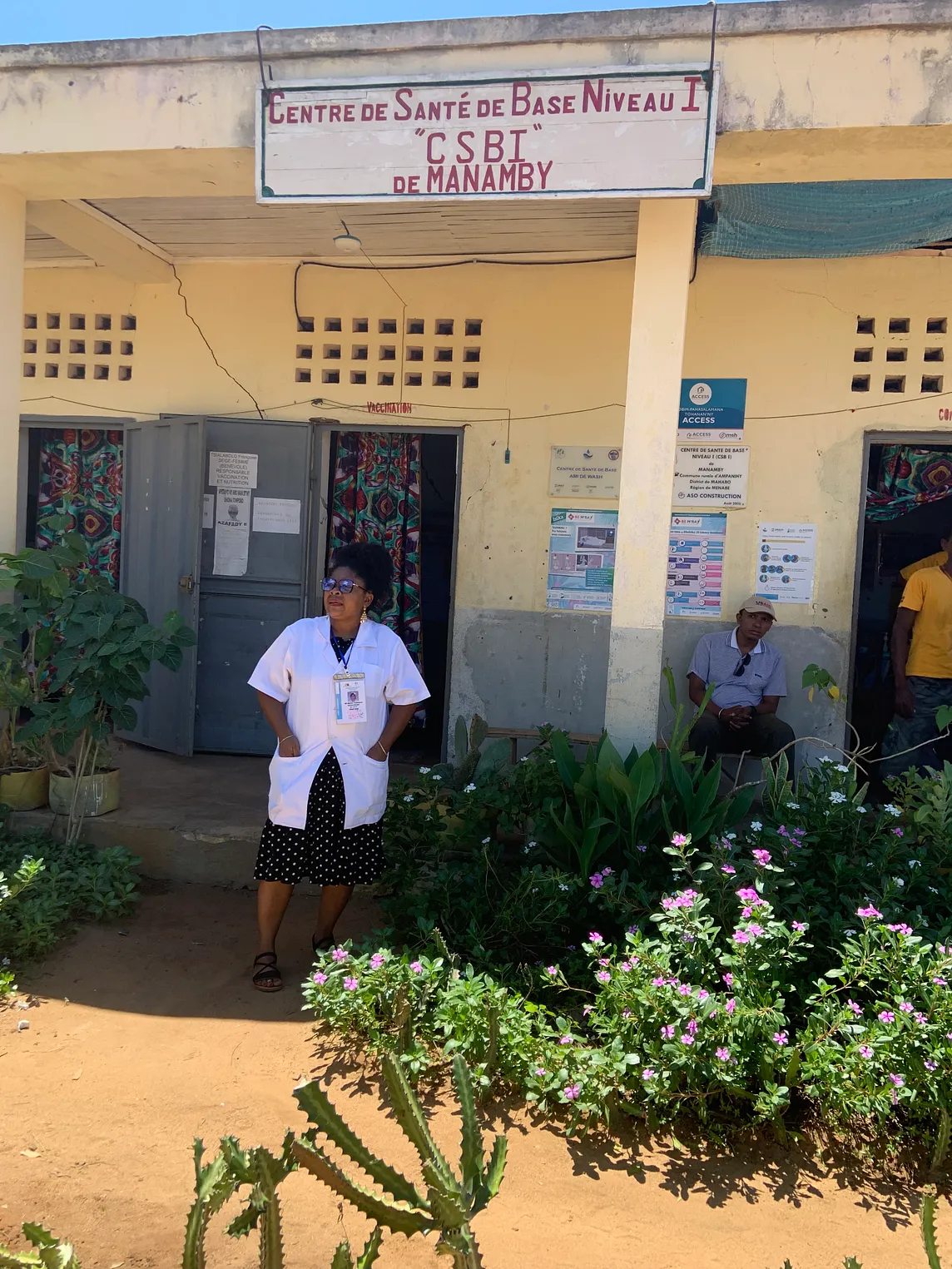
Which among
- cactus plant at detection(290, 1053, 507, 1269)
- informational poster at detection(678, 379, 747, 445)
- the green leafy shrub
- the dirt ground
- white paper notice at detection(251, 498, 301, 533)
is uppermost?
informational poster at detection(678, 379, 747, 445)

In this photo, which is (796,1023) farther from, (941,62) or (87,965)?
(941,62)

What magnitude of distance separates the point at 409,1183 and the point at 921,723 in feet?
16.0

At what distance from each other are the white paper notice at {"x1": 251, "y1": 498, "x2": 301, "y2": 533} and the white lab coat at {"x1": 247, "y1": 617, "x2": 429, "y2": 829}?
2.45 meters

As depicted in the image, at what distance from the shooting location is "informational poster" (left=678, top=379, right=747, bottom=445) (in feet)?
18.4

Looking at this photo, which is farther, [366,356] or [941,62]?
[366,356]

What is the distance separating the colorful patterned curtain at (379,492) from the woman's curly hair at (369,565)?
8.00 ft

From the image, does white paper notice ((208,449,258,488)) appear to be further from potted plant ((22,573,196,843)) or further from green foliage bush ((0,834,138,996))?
green foliage bush ((0,834,138,996))

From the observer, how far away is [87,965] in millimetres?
3904

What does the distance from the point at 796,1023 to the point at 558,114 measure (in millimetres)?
3398

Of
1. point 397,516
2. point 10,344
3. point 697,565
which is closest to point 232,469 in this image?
point 397,516

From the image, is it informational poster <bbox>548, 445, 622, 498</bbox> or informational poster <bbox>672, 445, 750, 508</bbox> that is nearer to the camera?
informational poster <bbox>672, 445, 750, 508</bbox>

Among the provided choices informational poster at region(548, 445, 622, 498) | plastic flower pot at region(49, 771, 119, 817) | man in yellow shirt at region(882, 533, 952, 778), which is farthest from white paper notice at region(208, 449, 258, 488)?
man in yellow shirt at region(882, 533, 952, 778)

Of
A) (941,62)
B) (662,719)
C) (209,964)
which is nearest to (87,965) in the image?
(209,964)

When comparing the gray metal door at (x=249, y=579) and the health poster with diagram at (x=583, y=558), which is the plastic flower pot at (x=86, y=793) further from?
the health poster with diagram at (x=583, y=558)
